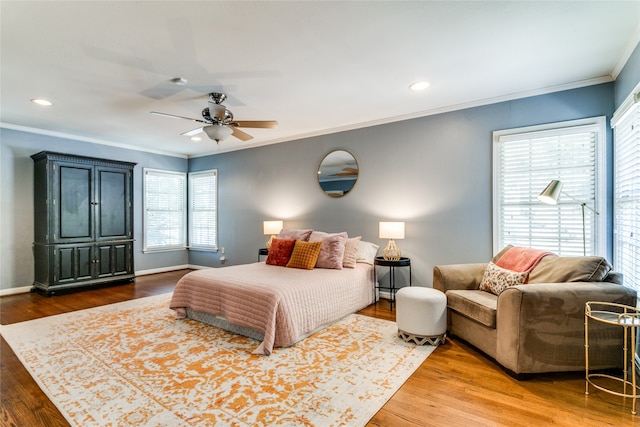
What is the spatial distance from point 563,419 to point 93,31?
4.13 metres

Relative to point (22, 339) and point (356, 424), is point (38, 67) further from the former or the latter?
point (356, 424)

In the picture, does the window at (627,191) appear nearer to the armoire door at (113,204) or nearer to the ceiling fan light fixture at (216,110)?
the ceiling fan light fixture at (216,110)

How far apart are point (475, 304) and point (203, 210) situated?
598 centimetres

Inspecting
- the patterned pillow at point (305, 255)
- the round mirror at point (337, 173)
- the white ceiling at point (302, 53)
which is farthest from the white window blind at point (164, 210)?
the patterned pillow at point (305, 255)

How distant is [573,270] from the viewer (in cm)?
250

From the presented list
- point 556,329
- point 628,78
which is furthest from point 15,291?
point 628,78

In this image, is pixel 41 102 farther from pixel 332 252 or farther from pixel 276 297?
pixel 332 252

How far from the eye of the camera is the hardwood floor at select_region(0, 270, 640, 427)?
6.13ft

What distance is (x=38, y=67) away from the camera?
2939mm

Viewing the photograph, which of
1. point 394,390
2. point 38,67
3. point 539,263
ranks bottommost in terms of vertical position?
point 394,390

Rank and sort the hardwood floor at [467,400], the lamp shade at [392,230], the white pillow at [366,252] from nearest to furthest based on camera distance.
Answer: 1. the hardwood floor at [467,400]
2. the lamp shade at [392,230]
3. the white pillow at [366,252]

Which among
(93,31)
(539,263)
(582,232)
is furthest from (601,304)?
(93,31)

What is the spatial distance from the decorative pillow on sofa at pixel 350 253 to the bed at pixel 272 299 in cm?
8

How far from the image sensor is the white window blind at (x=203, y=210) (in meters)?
6.88
